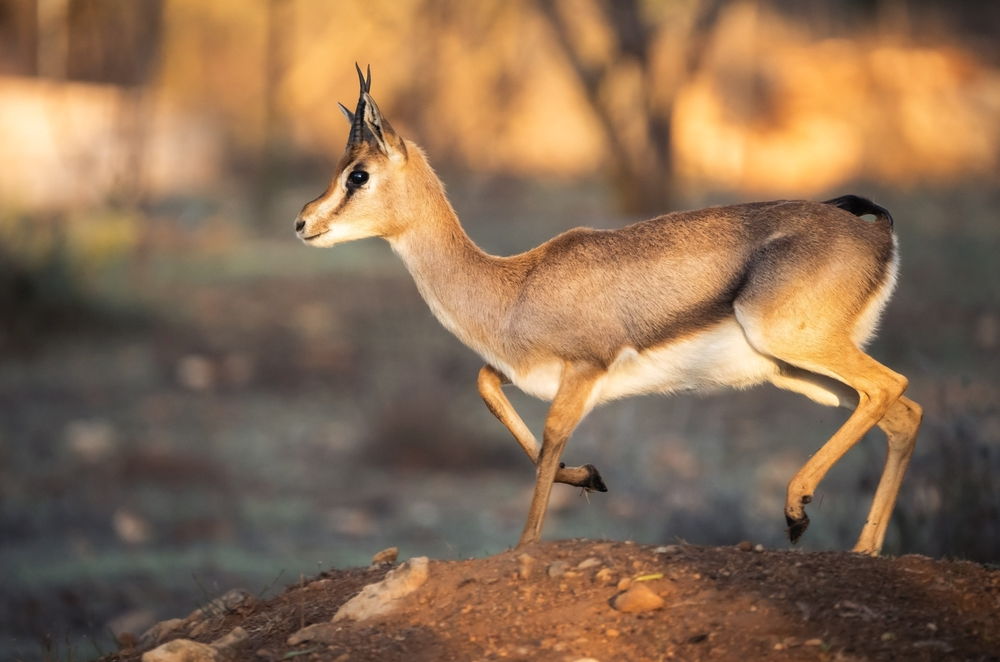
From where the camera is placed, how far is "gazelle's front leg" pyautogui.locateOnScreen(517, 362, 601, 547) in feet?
16.7

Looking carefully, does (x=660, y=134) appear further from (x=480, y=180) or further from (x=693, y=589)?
(x=693, y=589)

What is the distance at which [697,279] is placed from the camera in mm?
5418

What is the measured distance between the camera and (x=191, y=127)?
25484mm

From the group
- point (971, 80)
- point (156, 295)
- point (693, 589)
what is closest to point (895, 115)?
point (971, 80)

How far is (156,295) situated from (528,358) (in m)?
12.3

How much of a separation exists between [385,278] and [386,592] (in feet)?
43.8

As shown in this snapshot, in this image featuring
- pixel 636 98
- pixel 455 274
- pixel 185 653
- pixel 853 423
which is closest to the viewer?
pixel 185 653

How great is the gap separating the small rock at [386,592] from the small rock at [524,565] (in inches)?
14.6

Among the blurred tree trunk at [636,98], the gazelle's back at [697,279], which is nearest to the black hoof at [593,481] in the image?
the gazelle's back at [697,279]

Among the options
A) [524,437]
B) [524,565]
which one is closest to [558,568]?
[524,565]

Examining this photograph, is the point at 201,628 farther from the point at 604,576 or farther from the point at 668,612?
the point at 668,612

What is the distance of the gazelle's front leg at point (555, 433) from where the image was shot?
16.7 feet

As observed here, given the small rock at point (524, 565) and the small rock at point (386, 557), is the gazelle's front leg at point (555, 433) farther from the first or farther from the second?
the small rock at point (386, 557)

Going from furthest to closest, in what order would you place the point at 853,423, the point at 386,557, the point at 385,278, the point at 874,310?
the point at 385,278 < the point at 386,557 < the point at 874,310 < the point at 853,423
